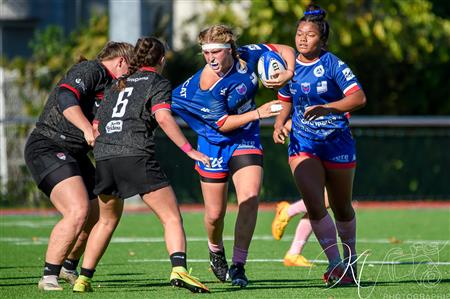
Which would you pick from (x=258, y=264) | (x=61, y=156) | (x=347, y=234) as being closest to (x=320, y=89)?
(x=347, y=234)

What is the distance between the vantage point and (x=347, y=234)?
9305 mm

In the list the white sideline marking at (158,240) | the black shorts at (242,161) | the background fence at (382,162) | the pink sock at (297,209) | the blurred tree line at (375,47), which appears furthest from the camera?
the blurred tree line at (375,47)

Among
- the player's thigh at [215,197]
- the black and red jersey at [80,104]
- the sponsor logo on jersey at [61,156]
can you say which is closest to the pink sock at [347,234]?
the player's thigh at [215,197]

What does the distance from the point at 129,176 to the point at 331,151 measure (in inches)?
69.9

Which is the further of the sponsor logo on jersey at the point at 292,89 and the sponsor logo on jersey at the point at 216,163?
the sponsor logo on jersey at the point at 216,163

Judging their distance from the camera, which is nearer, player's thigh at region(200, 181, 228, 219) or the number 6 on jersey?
the number 6 on jersey

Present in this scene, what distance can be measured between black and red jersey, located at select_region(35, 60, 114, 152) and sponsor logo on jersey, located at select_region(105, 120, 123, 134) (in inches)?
22.1

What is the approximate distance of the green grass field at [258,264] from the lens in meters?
8.56

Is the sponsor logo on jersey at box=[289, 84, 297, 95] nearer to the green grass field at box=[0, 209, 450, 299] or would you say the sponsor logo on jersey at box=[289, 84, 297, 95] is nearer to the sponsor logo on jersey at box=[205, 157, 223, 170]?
the sponsor logo on jersey at box=[205, 157, 223, 170]

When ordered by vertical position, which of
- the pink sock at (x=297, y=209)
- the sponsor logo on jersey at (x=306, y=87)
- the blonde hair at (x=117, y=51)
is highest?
the blonde hair at (x=117, y=51)

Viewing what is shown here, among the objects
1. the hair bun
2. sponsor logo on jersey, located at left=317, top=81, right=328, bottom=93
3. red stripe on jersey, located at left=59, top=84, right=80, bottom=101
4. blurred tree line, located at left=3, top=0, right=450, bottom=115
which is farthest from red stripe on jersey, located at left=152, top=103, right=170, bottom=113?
blurred tree line, located at left=3, top=0, right=450, bottom=115

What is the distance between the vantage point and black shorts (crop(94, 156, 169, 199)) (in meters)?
8.31

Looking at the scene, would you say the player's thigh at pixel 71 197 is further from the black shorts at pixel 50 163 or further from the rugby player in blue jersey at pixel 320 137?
the rugby player in blue jersey at pixel 320 137

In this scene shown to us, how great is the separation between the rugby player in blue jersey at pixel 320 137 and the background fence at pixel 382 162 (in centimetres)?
1166
